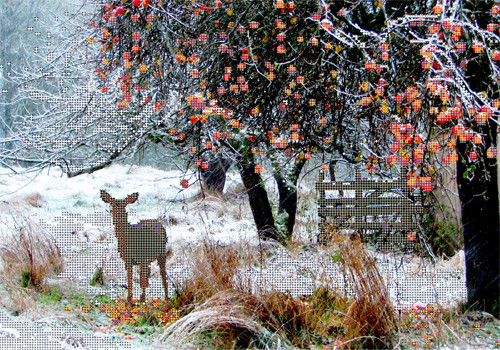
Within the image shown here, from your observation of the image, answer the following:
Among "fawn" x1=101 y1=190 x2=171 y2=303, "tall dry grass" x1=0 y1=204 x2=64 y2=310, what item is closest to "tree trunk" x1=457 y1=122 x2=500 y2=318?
"fawn" x1=101 y1=190 x2=171 y2=303

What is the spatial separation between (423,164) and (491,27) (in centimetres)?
70

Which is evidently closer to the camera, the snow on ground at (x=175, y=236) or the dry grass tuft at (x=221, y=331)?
the dry grass tuft at (x=221, y=331)

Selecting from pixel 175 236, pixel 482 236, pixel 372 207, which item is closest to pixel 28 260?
pixel 175 236

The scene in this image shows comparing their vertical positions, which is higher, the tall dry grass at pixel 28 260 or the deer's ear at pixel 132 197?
the deer's ear at pixel 132 197

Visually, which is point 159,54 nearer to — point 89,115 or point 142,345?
point 89,115

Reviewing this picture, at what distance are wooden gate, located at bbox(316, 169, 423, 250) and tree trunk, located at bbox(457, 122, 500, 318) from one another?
615mm

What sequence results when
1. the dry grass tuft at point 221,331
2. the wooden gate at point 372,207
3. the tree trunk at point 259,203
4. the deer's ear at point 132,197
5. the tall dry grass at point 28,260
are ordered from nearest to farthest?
the dry grass tuft at point 221,331, the deer's ear at point 132,197, the tall dry grass at point 28,260, the wooden gate at point 372,207, the tree trunk at point 259,203

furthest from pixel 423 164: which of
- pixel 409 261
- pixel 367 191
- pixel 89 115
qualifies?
pixel 89 115

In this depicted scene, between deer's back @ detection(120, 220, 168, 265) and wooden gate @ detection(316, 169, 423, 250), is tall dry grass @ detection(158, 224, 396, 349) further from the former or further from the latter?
wooden gate @ detection(316, 169, 423, 250)

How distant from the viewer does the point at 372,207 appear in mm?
Result: 3781

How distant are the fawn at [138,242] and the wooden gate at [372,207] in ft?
4.11

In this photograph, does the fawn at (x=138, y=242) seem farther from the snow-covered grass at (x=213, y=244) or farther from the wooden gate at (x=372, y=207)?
the wooden gate at (x=372, y=207)

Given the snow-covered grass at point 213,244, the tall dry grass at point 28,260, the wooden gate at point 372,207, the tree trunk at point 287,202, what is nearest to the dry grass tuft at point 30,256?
the tall dry grass at point 28,260

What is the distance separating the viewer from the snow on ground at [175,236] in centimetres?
266
